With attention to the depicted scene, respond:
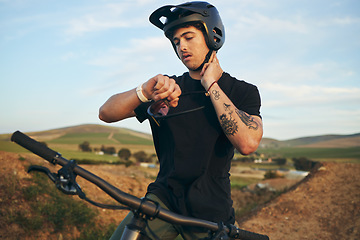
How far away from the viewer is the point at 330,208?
10.8 m

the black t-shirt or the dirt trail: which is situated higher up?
the black t-shirt

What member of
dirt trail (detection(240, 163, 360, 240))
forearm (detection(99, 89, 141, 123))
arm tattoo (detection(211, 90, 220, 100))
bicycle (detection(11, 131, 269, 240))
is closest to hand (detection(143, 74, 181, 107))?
forearm (detection(99, 89, 141, 123))

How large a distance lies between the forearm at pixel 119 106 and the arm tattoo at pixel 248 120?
933mm

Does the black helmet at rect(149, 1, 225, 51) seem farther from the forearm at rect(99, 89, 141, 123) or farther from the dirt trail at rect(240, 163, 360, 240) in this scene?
the dirt trail at rect(240, 163, 360, 240)

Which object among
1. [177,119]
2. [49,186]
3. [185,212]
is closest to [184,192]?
[185,212]

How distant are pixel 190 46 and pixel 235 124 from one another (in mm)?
1134

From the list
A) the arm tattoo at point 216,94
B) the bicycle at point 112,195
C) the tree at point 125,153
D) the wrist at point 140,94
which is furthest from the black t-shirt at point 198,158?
the tree at point 125,153

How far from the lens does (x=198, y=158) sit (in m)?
3.18

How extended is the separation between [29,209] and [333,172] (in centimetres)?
1127

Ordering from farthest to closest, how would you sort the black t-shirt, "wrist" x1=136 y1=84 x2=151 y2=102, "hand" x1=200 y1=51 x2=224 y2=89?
the black t-shirt < "hand" x1=200 y1=51 x2=224 y2=89 < "wrist" x1=136 y1=84 x2=151 y2=102

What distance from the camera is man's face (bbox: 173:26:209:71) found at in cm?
346

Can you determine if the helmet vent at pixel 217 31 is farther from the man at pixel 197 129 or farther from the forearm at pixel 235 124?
the forearm at pixel 235 124

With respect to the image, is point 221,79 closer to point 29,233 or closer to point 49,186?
point 29,233

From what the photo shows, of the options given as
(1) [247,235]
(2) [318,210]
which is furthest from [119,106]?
(2) [318,210]
